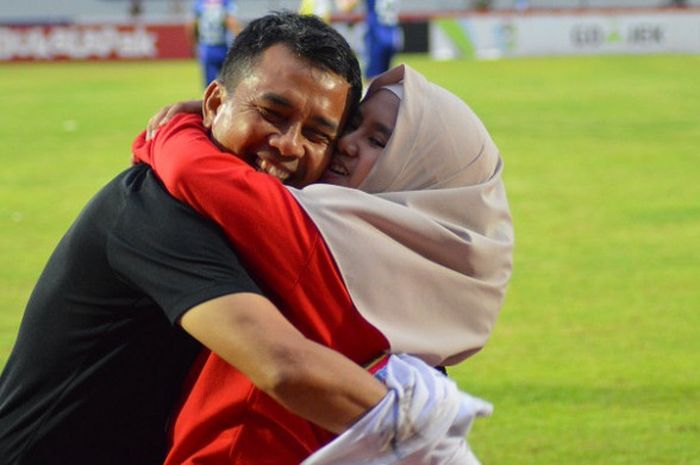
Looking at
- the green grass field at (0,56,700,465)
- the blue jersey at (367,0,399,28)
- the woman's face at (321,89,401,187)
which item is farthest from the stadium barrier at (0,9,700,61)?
the woman's face at (321,89,401,187)

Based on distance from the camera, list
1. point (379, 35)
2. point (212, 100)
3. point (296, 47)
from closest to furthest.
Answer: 1. point (296, 47)
2. point (212, 100)
3. point (379, 35)

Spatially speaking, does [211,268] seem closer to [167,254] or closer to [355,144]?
[167,254]

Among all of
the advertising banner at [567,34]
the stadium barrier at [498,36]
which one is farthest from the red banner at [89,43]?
the advertising banner at [567,34]

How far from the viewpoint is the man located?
232 centimetres

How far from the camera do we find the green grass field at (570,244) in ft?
18.9

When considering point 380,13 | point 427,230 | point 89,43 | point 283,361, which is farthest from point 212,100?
point 89,43

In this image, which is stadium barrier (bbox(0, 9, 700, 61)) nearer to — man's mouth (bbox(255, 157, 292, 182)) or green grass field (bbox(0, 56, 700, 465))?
green grass field (bbox(0, 56, 700, 465))

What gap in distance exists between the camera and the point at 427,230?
2.51 metres

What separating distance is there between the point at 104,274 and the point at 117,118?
17.0 meters

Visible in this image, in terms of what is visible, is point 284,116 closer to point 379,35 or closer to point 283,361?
point 283,361

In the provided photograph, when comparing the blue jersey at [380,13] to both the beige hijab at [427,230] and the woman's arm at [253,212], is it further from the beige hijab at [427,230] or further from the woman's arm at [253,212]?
the woman's arm at [253,212]

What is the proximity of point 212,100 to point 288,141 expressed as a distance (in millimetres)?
266

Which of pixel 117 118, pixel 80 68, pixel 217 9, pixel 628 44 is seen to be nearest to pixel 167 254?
pixel 117 118

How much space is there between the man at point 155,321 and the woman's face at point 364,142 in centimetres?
4
